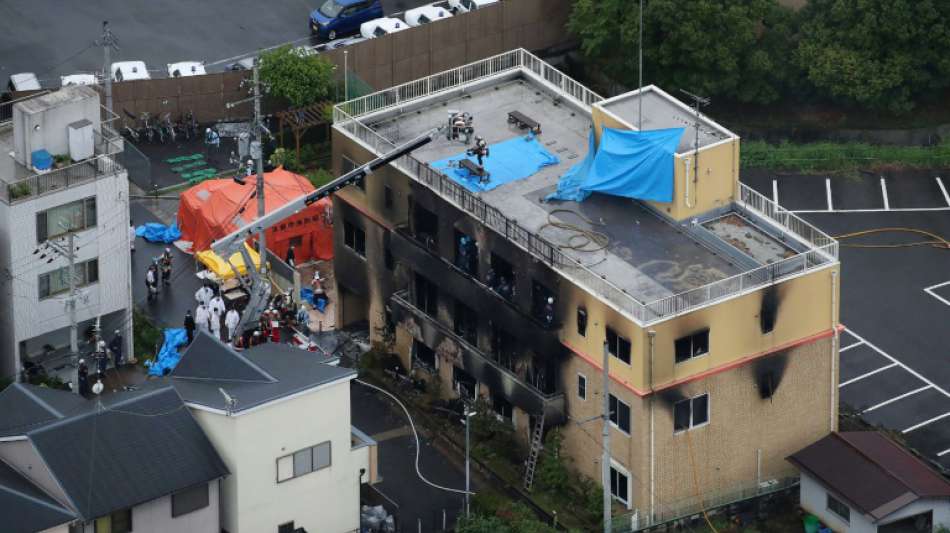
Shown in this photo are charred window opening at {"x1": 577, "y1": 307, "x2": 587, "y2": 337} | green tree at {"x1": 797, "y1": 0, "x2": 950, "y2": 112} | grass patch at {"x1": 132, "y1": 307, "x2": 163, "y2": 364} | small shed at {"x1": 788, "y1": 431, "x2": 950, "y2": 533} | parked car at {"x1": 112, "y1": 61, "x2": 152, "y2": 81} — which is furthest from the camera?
parked car at {"x1": 112, "y1": 61, "x2": 152, "y2": 81}

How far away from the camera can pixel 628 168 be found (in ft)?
377

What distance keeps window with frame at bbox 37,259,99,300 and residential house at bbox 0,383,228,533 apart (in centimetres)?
1472

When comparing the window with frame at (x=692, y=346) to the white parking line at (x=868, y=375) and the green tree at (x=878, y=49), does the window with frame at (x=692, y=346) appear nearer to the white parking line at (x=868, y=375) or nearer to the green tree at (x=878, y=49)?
the white parking line at (x=868, y=375)

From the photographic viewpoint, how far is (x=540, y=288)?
11269 cm

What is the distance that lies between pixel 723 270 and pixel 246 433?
879 inches

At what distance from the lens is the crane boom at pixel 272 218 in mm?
118125

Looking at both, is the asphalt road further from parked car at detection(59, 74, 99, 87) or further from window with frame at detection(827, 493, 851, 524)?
window with frame at detection(827, 493, 851, 524)

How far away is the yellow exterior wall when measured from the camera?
11356 centimetres

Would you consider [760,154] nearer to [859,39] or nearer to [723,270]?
[859,39]

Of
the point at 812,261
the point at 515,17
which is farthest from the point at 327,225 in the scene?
the point at 812,261

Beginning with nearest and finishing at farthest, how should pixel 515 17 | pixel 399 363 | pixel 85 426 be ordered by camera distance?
pixel 85 426
pixel 399 363
pixel 515 17

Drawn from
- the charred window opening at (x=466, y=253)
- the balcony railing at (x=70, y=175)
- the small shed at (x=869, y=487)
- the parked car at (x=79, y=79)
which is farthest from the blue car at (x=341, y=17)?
the small shed at (x=869, y=487)

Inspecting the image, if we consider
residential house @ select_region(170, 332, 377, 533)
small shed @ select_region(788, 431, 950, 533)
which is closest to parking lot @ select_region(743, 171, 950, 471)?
small shed @ select_region(788, 431, 950, 533)

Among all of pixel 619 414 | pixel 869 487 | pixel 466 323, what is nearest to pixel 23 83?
pixel 466 323
